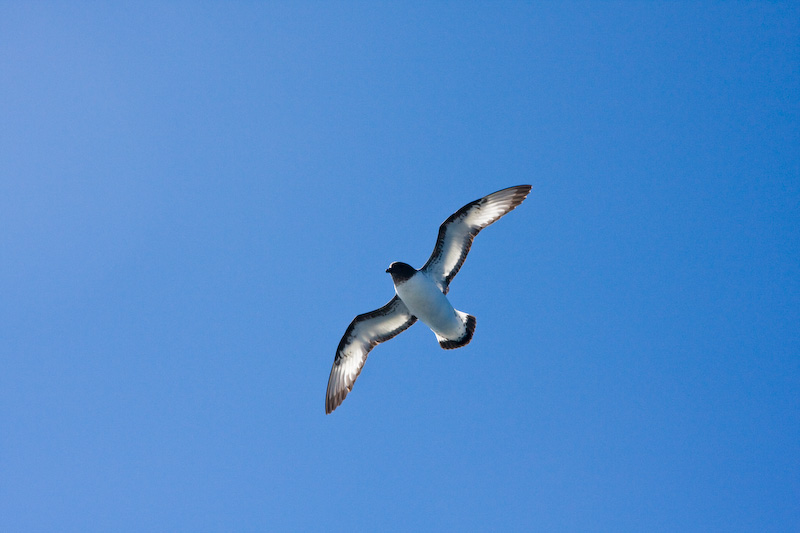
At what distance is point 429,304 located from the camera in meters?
13.8

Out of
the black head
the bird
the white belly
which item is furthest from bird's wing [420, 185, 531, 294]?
the black head

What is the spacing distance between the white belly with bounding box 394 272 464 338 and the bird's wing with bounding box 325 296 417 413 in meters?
1.11

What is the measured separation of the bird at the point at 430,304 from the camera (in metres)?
13.9

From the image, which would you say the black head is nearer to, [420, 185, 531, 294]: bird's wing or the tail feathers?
[420, 185, 531, 294]: bird's wing

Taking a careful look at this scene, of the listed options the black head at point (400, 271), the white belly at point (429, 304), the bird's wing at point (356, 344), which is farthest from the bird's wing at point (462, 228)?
the bird's wing at point (356, 344)

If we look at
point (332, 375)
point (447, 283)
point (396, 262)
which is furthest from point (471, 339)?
point (332, 375)

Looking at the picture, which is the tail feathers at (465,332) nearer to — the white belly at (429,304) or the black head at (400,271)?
the white belly at (429,304)

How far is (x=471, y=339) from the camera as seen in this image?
47.1 feet

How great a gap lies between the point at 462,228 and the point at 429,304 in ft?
6.67

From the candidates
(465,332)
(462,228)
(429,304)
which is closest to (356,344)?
(429,304)

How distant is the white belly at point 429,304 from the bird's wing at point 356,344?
3.64 ft

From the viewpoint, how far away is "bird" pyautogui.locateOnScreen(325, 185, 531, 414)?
13.9m

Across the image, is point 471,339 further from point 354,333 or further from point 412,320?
point 354,333

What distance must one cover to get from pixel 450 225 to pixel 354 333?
12.4 feet
